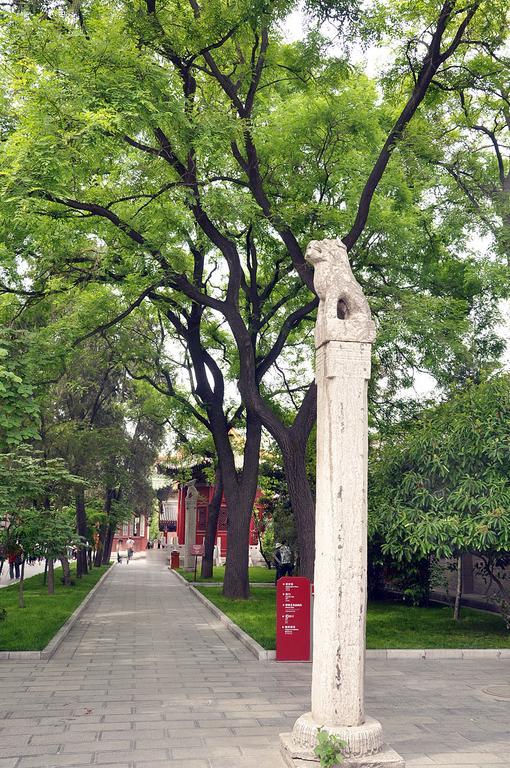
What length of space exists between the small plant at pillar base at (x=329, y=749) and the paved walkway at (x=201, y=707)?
2.72 feet

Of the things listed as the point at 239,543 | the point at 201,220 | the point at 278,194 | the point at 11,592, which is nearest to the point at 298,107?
the point at 278,194

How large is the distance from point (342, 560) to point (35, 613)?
13.2 metres

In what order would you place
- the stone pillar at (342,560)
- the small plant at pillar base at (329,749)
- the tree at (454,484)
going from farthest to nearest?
the tree at (454,484) → the stone pillar at (342,560) → the small plant at pillar base at (329,749)

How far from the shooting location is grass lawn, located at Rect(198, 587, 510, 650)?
1376 cm

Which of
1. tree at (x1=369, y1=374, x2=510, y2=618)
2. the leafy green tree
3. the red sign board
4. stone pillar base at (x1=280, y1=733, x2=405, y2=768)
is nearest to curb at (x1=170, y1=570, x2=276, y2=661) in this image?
the red sign board

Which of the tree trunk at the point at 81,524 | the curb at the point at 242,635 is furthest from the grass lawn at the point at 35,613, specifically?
the curb at the point at 242,635

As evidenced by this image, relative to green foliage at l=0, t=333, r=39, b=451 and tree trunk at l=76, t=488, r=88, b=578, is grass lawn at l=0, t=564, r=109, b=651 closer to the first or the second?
tree trunk at l=76, t=488, r=88, b=578

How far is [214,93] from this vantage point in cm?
1725

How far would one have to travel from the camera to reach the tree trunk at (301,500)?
1532 cm

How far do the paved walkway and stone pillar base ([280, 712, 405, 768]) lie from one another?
50cm

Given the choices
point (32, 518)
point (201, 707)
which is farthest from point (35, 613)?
point (201, 707)

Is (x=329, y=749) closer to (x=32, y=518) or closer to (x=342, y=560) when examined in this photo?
(x=342, y=560)

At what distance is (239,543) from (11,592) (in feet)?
28.0

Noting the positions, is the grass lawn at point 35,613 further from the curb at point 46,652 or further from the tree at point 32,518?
the tree at point 32,518
